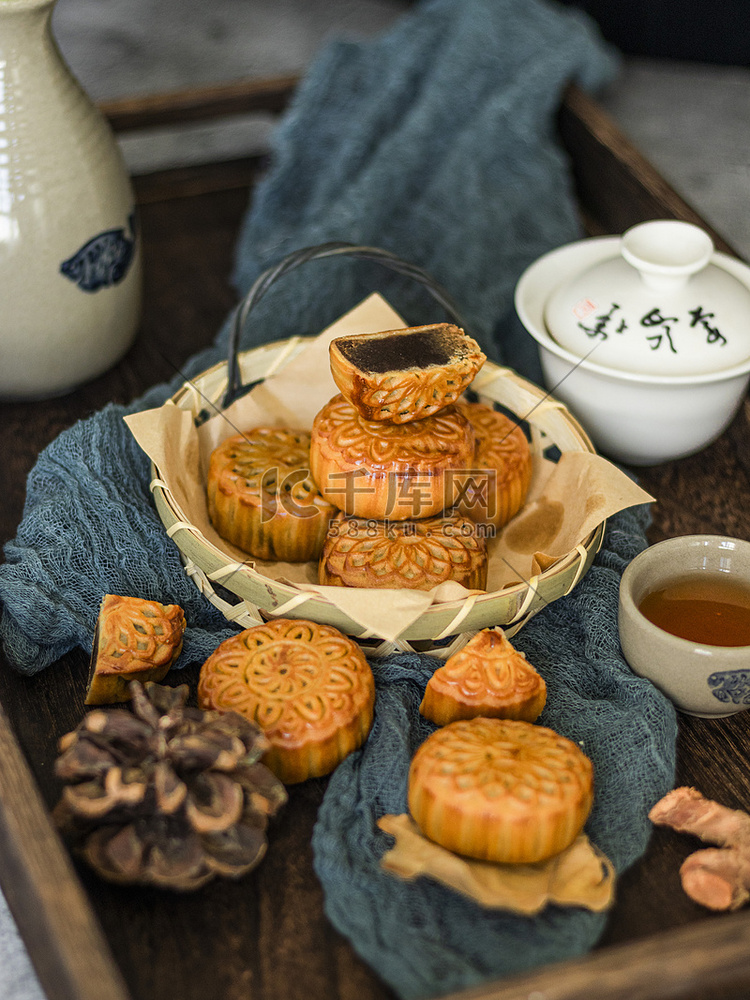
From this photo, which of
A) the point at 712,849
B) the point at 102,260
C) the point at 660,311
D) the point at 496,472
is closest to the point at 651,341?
the point at 660,311

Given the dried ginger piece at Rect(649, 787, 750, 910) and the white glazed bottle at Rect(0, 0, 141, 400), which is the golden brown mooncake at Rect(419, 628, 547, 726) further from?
the white glazed bottle at Rect(0, 0, 141, 400)

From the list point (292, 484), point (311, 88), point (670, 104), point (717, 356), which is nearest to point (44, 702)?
point (292, 484)

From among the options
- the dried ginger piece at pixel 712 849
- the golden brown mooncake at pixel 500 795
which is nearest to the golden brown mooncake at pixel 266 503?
the golden brown mooncake at pixel 500 795

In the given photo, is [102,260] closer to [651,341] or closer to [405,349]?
[405,349]

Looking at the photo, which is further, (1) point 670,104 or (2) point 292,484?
(1) point 670,104

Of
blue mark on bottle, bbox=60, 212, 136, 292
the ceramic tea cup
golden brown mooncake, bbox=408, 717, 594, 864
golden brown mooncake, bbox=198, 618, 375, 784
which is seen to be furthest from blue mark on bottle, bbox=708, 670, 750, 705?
blue mark on bottle, bbox=60, 212, 136, 292

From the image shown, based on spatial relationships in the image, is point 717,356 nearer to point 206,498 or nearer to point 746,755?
point 746,755
